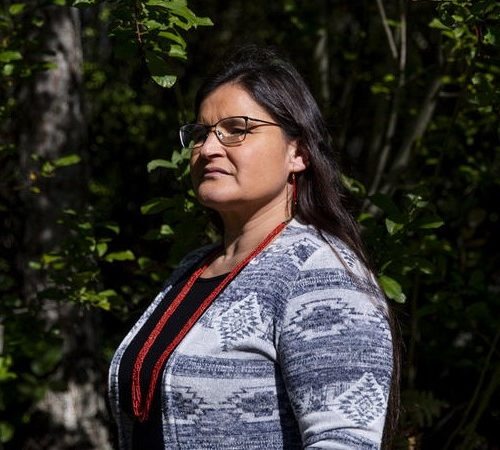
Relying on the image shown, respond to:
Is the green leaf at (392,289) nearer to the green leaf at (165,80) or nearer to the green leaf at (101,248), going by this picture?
the green leaf at (165,80)

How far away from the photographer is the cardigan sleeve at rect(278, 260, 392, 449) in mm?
1725

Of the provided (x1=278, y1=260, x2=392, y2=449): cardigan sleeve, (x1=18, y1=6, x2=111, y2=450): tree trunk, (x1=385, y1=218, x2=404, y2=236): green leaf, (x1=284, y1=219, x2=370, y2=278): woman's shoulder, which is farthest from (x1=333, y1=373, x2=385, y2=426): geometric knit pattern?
(x1=18, y1=6, x2=111, y2=450): tree trunk

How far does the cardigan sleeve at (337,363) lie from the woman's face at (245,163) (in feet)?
1.21

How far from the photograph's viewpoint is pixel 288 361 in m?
1.80

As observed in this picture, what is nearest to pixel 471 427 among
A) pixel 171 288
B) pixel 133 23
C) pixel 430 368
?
pixel 430 368

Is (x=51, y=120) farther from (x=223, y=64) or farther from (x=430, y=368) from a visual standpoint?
(x=430, y=368)

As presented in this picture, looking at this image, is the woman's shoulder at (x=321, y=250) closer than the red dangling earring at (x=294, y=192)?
Yes

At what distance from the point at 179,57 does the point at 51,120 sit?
1.75 meters

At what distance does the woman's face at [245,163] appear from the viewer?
2.11 metres

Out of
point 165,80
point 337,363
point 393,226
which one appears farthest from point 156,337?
point 393,226

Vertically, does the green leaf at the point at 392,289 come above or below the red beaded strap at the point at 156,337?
below

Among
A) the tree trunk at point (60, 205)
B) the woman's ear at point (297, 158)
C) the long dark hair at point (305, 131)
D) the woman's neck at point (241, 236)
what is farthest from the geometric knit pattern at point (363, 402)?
the tree trunk at point (60, 205)

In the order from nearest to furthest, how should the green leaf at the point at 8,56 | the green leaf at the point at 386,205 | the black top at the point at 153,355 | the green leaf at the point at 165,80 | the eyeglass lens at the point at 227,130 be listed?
the black top at the point at 153,355 → the eyeglass lens at the point at 227,130 → the green leaf at the point at 165,80 → the green leaf at the point at 386,205 → the green leaf at the point at 8,56

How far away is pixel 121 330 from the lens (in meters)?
4.25
